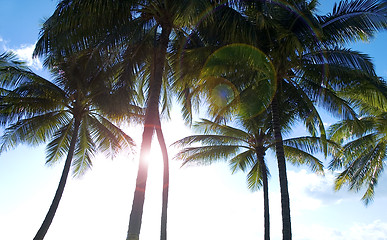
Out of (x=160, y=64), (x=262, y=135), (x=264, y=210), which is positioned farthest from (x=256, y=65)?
(x=264, y=210)

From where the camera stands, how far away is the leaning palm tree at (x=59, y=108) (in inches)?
524

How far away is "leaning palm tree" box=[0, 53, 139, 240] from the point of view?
1331cm

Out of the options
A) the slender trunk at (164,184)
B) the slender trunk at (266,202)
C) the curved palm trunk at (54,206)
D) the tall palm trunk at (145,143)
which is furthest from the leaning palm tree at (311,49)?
the curved palm trunk at (54,206)

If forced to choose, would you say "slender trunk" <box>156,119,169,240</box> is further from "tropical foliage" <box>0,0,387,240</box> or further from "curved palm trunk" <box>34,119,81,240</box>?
"curved palm trunk" <box>34,119,81,240</box>

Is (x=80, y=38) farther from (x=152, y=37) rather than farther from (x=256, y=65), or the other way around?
(x=256, y=65)

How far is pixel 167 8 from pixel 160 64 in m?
1.63

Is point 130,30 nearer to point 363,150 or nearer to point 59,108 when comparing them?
point 59,108

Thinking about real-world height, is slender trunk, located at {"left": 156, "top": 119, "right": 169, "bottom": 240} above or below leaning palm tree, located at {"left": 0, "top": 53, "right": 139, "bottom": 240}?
below

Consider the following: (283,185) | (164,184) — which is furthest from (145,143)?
(283,185)

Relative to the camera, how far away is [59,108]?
594 inches

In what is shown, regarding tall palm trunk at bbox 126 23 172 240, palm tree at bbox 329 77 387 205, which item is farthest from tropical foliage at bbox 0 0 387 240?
palm tree at bbox 329 77 387 205

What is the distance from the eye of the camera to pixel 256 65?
416 inches

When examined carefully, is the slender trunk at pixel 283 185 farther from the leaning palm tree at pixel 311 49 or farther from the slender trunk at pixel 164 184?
the slender trunk at pixel 164 184

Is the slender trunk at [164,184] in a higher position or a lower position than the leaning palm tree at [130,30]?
lower
